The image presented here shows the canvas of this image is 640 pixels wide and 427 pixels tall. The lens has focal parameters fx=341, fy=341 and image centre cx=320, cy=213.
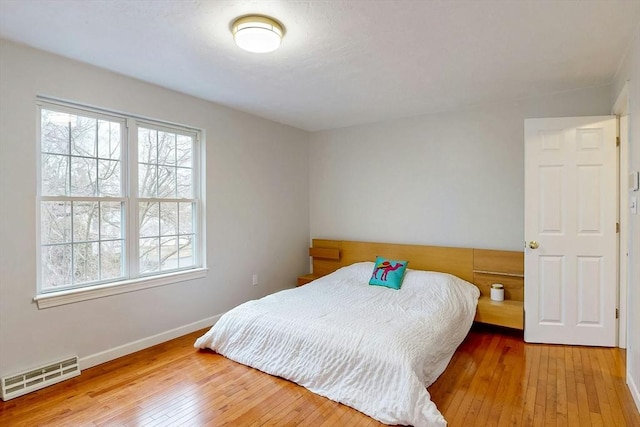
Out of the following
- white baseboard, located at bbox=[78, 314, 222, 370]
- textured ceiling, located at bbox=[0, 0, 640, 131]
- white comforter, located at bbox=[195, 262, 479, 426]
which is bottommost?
white baseboard, located at bbox=[78, 314, 222, 370]

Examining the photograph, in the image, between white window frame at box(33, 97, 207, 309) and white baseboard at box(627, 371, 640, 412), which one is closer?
white baseboard at box(627, 371, 640, 412)

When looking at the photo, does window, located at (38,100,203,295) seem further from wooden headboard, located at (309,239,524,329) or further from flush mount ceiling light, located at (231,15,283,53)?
wooden headboard, located at (309,239,524,329)

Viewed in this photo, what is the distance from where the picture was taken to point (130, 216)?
3043 millimetres

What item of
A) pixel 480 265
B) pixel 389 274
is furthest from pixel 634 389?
pixel 389 274

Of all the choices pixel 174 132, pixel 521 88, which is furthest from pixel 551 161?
pixel 174 132

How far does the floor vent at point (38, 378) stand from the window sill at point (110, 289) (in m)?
0.44

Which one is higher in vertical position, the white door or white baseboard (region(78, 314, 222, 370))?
the white door

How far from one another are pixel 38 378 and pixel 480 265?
12.9 feet

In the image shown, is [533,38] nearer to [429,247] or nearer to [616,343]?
[429,247]

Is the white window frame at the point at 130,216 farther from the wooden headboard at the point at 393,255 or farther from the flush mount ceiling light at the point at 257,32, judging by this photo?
the wooden headboard at the point at 393,255

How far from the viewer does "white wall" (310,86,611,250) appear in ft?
11.7

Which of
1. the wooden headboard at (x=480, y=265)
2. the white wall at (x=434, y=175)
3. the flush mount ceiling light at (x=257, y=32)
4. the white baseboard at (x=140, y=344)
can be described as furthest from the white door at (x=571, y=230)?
the white baseboard at (x=140, y=344)

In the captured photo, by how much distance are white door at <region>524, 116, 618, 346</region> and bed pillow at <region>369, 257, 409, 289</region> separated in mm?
1160

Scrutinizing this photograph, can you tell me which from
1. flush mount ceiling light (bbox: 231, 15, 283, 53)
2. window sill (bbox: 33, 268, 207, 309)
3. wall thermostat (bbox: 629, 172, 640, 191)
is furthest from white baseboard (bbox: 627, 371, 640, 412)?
Answer: window sill (bbox: 33, 268, 207, 309)
